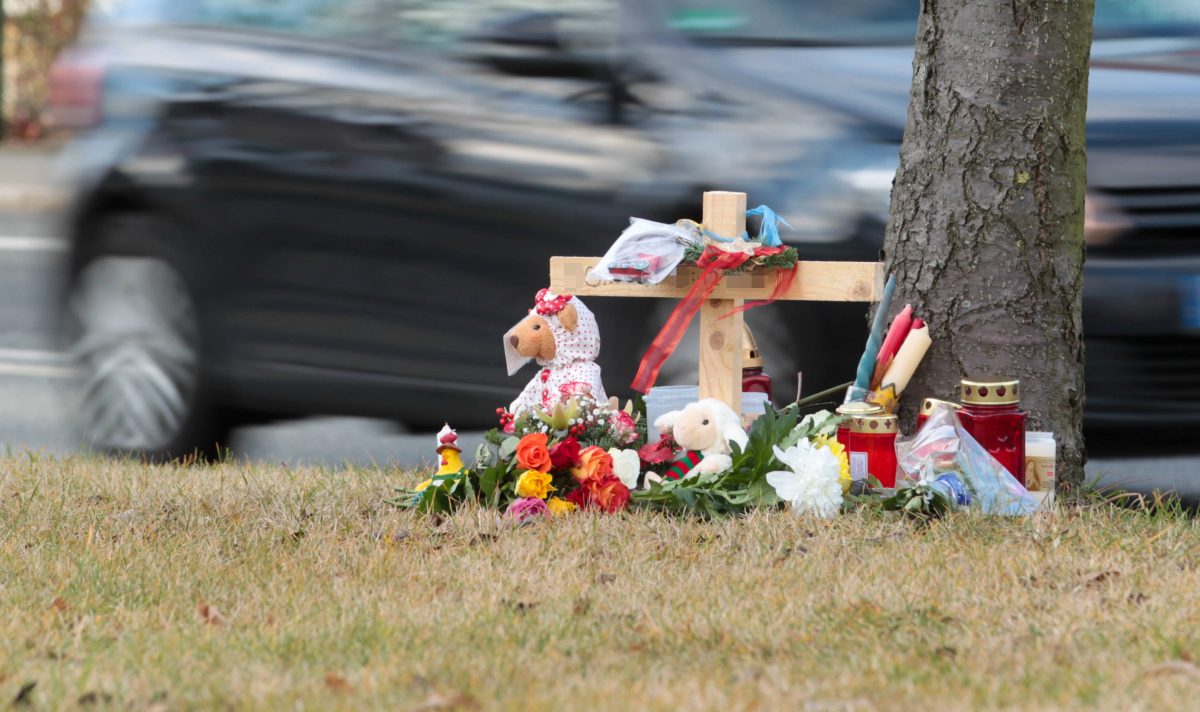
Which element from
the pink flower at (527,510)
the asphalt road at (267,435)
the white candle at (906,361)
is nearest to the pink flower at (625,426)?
the pink flower at (527,510)

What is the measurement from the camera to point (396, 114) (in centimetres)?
581

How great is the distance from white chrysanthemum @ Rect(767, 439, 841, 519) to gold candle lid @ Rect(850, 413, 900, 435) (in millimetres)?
133

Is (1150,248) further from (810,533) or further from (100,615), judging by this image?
(100,615)

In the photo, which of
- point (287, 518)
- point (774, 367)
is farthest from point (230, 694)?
point (774, 367)

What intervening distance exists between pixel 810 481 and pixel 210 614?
5.58 ft

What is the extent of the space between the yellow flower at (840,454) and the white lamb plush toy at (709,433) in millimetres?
209

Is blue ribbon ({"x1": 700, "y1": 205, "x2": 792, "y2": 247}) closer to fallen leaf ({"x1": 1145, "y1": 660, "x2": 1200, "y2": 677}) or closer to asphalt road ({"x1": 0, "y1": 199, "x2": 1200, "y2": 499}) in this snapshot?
asphalt road ({"x1": 0, "y1": 199, "x2": 1200, "y2": 499})

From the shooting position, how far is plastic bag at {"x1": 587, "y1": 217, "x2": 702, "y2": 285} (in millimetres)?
4746

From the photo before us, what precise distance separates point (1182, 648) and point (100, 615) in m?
2.32

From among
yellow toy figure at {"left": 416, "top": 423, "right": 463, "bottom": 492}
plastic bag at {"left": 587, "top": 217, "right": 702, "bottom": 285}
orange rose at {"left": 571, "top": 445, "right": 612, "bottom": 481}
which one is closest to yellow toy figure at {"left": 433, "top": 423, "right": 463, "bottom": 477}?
yellow toy figure at {"left": 416, "top": 423, "right": 463, "bottom": 492}

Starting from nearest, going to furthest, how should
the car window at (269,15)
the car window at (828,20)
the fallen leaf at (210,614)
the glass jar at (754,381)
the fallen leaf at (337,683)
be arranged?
the fallen leaf at (337,683), the fallen leaf at (210,614), the glass jar at (754,381), the car window at (828,20), the car window at (269,15)

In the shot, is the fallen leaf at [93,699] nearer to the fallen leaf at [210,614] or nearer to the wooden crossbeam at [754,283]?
the fallen leaf at [210,614]

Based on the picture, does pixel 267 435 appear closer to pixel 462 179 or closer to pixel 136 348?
pixel 136 348

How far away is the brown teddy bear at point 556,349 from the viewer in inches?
189
